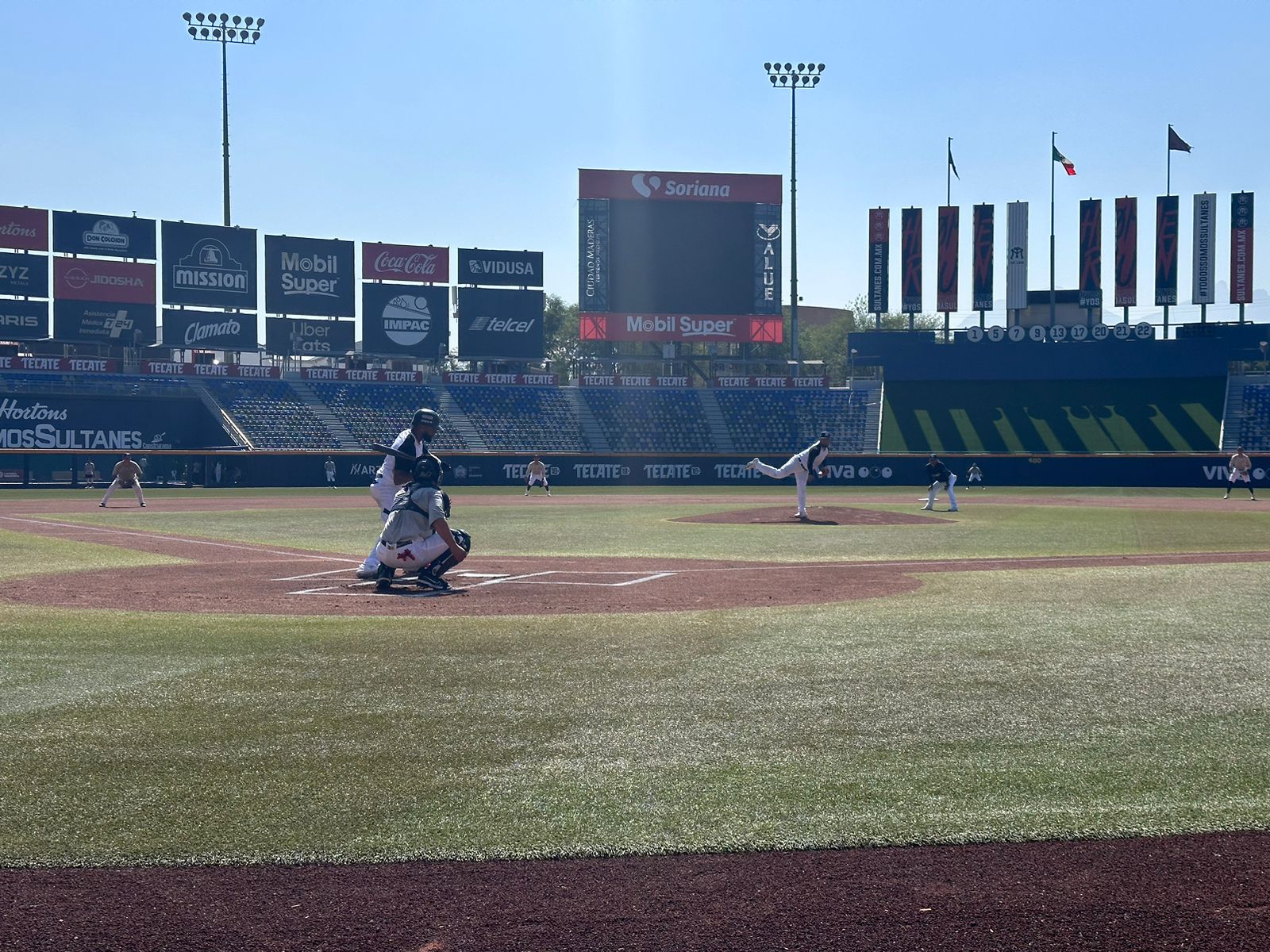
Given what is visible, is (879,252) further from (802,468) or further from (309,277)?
(802,468)

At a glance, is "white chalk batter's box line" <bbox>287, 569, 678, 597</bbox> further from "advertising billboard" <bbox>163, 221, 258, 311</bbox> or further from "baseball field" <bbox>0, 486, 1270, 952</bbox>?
"advertising billboard" <bbox>163, 221, 258, 311</bbox>

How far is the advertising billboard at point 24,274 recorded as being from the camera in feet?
186

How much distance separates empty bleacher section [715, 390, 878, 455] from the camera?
62.0 meters

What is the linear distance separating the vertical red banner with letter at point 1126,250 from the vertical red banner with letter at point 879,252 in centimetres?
1166

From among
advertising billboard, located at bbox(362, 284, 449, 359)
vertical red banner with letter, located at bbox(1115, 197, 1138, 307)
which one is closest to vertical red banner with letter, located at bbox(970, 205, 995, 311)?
vertical red banner with letter, located at bbox(1115, 197, 1138, 307)

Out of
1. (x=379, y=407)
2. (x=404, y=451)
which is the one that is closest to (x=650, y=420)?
(x=379, y=407)

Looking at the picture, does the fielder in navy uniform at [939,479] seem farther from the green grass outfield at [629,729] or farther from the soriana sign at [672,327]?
the soriana sign at [672,327]

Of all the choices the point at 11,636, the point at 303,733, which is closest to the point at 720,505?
the point at 11,636

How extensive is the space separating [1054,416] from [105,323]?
47.6m

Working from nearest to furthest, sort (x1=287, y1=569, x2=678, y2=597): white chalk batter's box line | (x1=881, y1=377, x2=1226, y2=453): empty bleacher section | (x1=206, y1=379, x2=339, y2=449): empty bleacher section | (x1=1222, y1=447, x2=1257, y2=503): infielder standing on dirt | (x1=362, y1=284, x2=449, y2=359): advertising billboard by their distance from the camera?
(x1=287, y1=569, x2=678, y2=597): white chalk batter's box line < (x1=1222, y1=447, x2=1257, y2=503): infielder standing on dirt < (x1=206, y1=379, x2=339, y2=449): empty bleacher section < (x1=881, y1=377, x2=1226, y2=453): empty bleacher section < (x1=362, y1=284, x2=449, y2=359): advertising billboard

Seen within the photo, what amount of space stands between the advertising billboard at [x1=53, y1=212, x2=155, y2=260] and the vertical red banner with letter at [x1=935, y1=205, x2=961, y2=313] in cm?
4082

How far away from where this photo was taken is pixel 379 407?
61531mm

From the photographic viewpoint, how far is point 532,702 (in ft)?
26.6

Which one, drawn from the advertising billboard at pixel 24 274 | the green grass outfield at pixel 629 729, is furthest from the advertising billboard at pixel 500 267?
the green grass outfield at pixel 629 729
